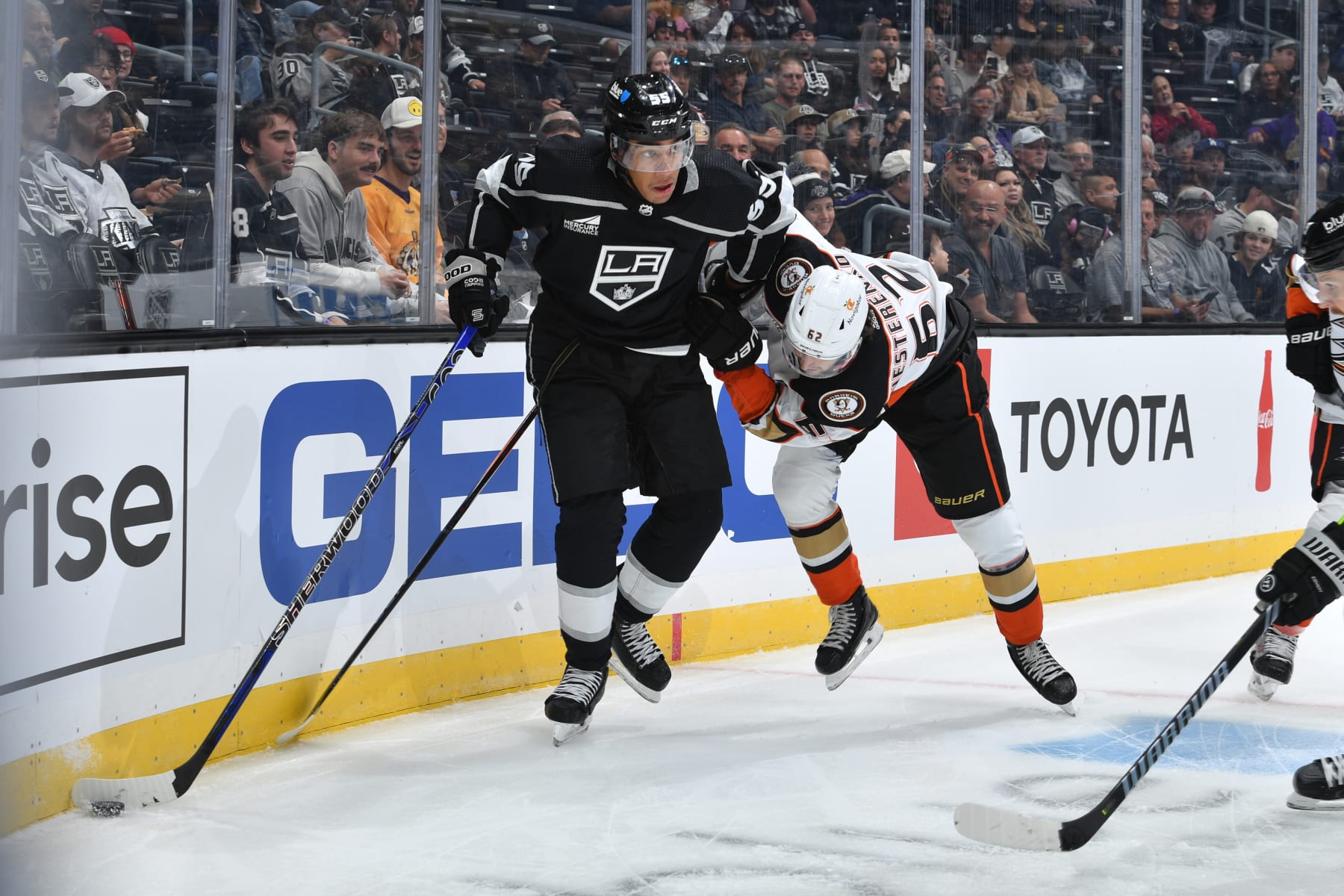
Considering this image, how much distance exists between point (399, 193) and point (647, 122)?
3.40 ft

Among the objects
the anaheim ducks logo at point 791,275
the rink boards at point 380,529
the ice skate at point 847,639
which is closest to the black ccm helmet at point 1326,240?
the anaheim ducks logo at point 791,275

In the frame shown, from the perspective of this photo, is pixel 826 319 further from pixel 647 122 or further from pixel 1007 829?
pixel 1007 829

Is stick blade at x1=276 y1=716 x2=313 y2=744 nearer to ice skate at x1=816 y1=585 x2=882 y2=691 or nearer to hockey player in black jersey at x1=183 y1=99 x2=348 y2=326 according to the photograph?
hockey player in black jersey at x1=183 y1=99 x2=348 y2=326

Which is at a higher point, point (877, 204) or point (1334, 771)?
point (877, 204)

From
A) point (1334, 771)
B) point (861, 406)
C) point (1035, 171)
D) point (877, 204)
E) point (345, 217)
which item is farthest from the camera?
point (1035, 171)

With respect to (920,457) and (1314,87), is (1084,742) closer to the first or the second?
(920,457)

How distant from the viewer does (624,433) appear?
3.22m

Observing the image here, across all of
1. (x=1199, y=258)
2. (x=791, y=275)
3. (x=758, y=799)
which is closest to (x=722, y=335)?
(x=791, y=275)

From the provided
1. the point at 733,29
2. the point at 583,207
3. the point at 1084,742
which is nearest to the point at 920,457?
the point at 1084,742

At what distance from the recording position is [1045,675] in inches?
139

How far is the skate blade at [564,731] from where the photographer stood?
3.26m

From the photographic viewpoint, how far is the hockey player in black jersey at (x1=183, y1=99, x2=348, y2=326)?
331 cm

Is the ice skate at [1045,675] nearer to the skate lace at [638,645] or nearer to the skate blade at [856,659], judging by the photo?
the skate blade at [856,659]

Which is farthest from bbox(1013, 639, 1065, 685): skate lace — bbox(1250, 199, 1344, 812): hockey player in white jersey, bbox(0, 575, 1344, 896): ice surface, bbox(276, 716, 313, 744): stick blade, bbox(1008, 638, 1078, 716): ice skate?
bbox(276, 716, 313, 744): stick blade
